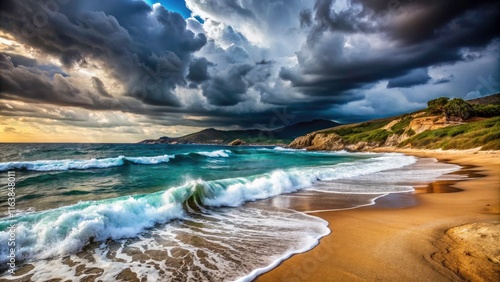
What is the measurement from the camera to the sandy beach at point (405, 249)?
3.70 m

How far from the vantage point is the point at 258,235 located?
19.6 ft

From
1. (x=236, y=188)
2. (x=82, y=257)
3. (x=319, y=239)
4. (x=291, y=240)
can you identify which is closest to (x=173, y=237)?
(x=82, y=257)

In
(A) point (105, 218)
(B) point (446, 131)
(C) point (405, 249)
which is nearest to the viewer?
(C) point (405, 249)

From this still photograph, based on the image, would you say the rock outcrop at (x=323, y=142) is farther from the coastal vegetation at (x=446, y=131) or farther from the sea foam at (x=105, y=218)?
the sea foam at (x=105, y=218)

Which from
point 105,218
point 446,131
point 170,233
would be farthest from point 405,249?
point 446,131

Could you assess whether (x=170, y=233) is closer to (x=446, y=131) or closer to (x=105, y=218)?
(x=105, y=218)

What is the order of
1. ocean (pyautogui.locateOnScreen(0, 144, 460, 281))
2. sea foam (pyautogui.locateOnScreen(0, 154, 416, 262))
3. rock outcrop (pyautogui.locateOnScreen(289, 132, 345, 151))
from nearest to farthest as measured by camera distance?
ocean (pyautogui.locateOnScreen(0, 144, 460, 281)) → sea foam (pyautogui.locateOnScreen(0, 154, 416, 262)) → rock outcrop (pyautogui.locateOnScreen(289, 132, 345, 151))

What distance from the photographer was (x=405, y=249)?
4.55 meters

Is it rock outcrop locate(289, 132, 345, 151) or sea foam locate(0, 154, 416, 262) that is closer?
sea foam locate(0, 154, 416, 262)

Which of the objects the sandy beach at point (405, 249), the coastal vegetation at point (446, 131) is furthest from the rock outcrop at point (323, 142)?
the sandy beach at point (405, 249)

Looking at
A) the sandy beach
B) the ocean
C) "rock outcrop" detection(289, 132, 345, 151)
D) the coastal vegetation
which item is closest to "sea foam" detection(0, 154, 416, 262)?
the ocean

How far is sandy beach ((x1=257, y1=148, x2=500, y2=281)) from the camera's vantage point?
370 cm

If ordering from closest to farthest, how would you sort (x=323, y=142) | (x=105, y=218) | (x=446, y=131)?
(x=105, y=218) < (x=446, y=131) < (x=323, y=142)

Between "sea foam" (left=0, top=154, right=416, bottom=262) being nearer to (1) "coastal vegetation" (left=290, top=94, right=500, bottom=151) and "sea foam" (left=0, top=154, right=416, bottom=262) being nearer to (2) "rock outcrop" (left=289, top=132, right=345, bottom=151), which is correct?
(1) "coastal vegetation" (left=290, top=94, right=500, bottom=151)
